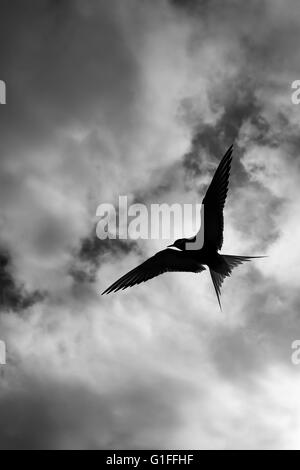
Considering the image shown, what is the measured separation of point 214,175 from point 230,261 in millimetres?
1770

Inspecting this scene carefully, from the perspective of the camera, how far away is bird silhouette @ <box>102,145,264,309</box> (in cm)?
957

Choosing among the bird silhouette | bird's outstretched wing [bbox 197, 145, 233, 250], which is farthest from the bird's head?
bird's outstretched wing [bbox 197, 145, 233, 250]

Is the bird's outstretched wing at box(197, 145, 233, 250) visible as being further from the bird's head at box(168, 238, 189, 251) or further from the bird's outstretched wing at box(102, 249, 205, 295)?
the bird's outstretched wing at box(102, 249, 205, 295)

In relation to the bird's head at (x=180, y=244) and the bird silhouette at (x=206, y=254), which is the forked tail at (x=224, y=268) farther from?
the bird's head at (x=180, y=244)

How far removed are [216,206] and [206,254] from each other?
110 centimetres

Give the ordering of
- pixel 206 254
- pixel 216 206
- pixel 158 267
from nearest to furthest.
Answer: pixel 216 206 < pixel 206 254 < pixel 158 267

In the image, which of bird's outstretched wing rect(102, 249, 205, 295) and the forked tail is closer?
the forked tail

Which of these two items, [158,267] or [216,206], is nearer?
[216,206]

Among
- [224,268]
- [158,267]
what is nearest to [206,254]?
[224,268]

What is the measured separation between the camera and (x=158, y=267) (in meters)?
11.1

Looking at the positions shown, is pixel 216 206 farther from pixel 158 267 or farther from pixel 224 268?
pixel 158 267
